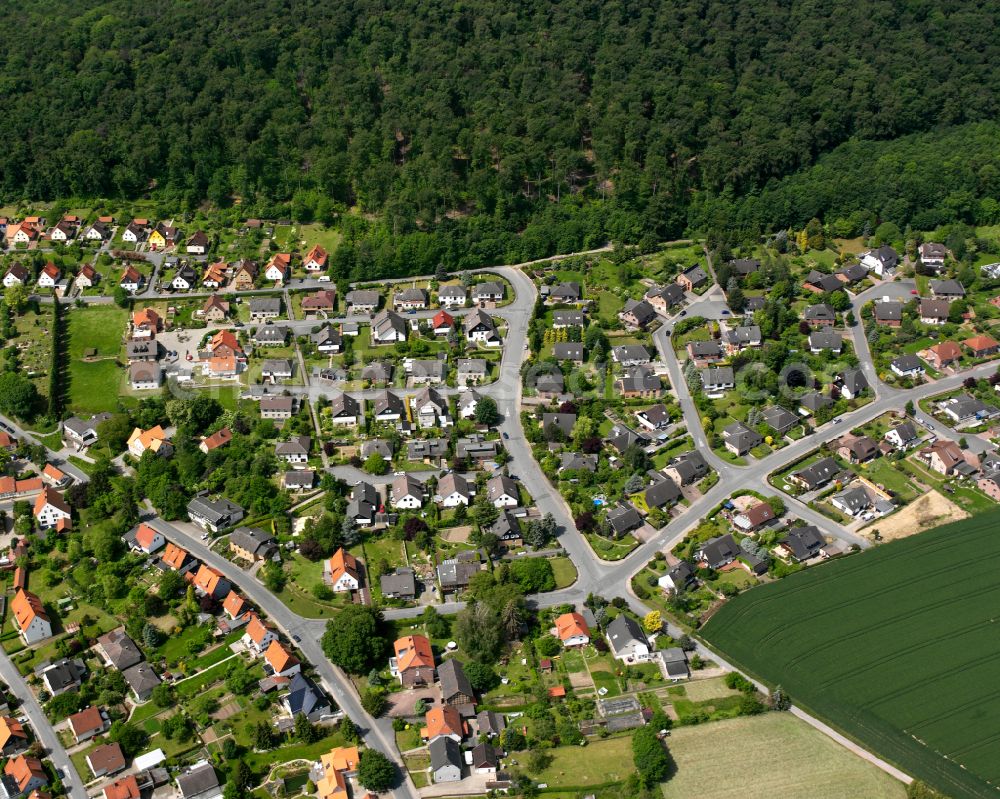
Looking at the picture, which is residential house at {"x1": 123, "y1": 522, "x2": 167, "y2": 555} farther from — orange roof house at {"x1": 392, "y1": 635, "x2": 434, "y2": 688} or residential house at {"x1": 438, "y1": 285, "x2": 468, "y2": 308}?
residential house at {"x1": 438, "y1": 285, "x2": 468, "y2": 308}

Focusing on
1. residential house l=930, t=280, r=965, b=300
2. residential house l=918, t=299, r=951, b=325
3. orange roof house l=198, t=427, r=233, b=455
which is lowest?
orange roof house l=198, t=427, r=233, b=455

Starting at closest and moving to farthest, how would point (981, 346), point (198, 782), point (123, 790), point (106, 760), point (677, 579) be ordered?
point (123, 790) < point (198, 782) < point (106, 760) < point (677, 579) < point (981, 346)

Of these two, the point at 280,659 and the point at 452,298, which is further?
the point at 452,298

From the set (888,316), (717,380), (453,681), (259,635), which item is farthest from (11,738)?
(888,316)

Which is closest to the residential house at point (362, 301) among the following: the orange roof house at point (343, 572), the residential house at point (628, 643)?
the orange roof house at point (343, 572)

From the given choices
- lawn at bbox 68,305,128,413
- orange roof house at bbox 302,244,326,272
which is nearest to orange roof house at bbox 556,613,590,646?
lawn at bbox 68,305,128,413

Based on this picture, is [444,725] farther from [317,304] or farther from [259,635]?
[317,304]
